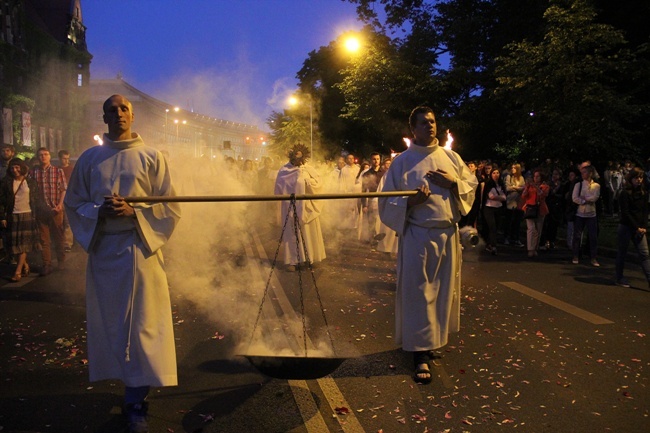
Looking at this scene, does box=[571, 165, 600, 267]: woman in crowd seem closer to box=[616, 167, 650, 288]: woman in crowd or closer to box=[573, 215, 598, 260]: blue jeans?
box=[573, 215, 598, 260]: blue jeans

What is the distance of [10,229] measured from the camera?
8805 millimetres

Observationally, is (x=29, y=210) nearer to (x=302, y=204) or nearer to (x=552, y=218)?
(x=302, y=204)

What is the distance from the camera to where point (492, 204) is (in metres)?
11.9

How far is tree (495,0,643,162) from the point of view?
13805mm

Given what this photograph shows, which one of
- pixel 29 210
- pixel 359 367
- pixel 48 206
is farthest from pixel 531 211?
pixel 29 210

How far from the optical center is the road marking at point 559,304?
Answer: 21.0 feet

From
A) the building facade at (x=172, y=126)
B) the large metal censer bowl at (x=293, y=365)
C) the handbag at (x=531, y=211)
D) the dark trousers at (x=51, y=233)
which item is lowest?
the large metal censer bowl at (x=293, y=365)

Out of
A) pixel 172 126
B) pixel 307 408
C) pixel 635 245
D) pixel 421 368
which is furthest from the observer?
pixel 172 126

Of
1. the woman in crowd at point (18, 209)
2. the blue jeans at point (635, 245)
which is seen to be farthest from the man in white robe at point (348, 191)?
the woman in crowd at point (18, 209)

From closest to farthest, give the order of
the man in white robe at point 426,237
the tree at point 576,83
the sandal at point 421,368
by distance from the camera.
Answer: the sandal at point 421,368, the man in white robe at point 426,237, the tree at point 576,83

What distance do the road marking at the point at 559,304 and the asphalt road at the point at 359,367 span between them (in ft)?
0.08

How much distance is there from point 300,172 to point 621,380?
20.1 ft

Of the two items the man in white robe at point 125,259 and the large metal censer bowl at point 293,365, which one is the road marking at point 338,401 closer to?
the large metal censer bowl at point 293,365

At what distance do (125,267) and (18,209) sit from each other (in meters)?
6.16
